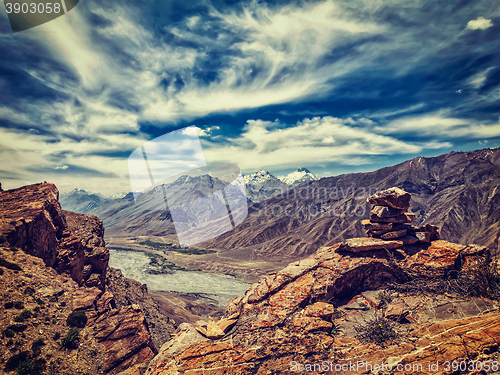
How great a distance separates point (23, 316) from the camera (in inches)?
498

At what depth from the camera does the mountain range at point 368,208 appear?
85688 mm

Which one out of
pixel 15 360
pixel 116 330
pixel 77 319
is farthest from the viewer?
pixel 116 330

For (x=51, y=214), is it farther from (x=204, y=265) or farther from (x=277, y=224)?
(x=277, y=224)

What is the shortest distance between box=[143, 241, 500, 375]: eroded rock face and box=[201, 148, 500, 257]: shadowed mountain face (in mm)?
74173

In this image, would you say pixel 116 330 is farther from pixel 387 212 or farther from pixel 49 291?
pixel 387 212

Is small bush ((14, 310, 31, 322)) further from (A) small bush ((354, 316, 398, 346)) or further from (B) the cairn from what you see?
(B) the cairn

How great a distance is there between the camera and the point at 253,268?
9281 cm

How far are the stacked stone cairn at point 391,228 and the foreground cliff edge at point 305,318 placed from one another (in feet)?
0.29

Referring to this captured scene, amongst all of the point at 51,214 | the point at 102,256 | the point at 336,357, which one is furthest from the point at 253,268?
the point at 336,357

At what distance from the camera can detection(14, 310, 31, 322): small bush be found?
12.4m

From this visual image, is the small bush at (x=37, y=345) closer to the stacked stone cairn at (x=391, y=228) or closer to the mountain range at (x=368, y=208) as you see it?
the stacked stone cairn at (x=391, y=228)

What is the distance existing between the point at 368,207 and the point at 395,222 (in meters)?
108

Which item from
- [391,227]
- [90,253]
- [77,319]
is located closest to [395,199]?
[391,227]

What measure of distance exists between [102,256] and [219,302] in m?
39.8
